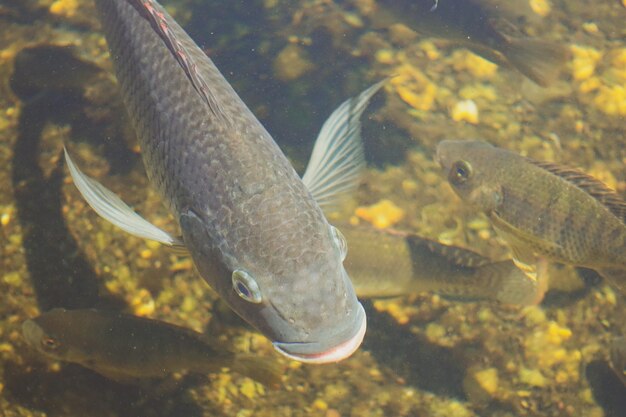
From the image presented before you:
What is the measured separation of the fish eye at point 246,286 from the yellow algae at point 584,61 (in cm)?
508

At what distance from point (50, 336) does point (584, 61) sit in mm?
6137

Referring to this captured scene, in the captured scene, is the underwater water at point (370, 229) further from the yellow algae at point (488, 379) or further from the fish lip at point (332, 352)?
the fish lip at point (332, 352)

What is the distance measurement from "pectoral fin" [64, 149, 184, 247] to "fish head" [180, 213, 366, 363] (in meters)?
0.61

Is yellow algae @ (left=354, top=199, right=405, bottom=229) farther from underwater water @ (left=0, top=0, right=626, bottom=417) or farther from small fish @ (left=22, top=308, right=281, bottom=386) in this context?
small fish @ (left=22, top=308, right=281, bottom=386)

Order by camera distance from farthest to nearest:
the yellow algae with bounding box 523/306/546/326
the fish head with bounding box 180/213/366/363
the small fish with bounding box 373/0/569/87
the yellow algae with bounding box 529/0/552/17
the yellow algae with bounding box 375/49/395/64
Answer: the yellow algae with bounding box 529/0/552/17 → the yellow algae with bounding box 375/49/395/64 → the small fish with bounding box 373/0/569/87 → the yellow algae with bounding box 523/306/546/326 → the fish head with bounding box 180/213/366/363

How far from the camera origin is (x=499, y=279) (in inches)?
160

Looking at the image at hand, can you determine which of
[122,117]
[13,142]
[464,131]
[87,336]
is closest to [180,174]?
[87,336]

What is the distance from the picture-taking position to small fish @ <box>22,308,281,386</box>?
3471mm

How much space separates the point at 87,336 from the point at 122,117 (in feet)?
7.02

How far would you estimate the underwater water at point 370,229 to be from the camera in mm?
3793

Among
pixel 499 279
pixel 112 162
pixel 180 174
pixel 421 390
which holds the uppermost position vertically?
pixel 180 174

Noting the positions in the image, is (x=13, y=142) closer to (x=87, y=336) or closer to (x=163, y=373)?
(x=87, y=336)

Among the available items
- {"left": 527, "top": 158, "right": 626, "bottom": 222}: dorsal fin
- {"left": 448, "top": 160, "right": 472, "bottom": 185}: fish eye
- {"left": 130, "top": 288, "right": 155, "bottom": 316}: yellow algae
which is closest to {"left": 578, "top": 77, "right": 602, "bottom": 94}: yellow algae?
{"left": 527, "top": 158, "right": 626, "bottom": 222}: dorsal fin

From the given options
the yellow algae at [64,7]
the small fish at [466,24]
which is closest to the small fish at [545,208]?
the small fish at [466,24]
